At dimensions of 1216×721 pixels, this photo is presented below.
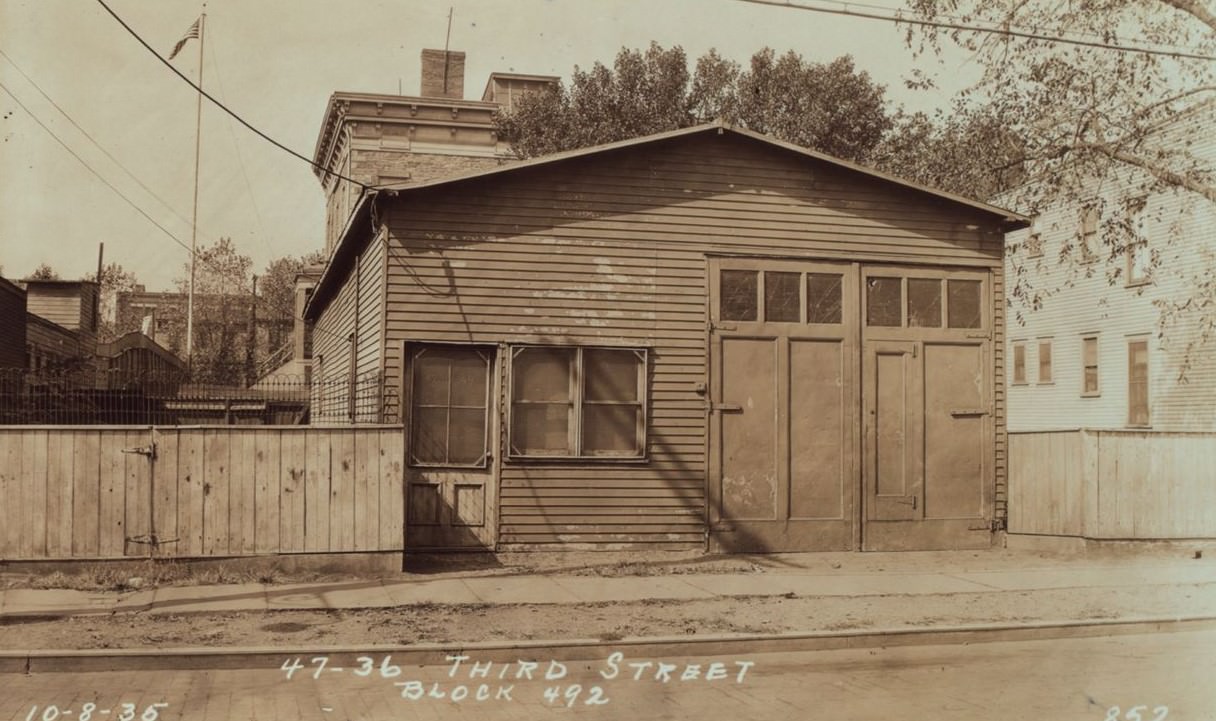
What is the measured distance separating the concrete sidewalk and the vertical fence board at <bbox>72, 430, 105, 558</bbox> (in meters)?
0.75

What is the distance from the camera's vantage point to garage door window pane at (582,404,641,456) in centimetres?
1417

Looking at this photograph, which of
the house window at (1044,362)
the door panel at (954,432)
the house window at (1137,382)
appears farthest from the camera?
the house window at (1044,362)

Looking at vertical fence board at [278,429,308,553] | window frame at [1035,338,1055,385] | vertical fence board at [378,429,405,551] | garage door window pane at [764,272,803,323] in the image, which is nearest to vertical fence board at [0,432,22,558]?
vertical fence board at [278,429,308,553]

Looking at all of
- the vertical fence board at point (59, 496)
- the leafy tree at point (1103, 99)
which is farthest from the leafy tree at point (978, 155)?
the vertical fence board at point (59, 496)

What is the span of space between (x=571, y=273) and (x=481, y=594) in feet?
15.4

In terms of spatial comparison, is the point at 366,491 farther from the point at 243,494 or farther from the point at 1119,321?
the point at 1119,321

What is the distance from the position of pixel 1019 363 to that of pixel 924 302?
930 inches

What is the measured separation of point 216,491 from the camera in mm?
11992

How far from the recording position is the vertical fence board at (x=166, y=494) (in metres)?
11.9

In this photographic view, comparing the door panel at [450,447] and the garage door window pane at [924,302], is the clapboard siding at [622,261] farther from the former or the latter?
the garage door window pane at [924,302]

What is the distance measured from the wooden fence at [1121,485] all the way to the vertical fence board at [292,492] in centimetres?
973

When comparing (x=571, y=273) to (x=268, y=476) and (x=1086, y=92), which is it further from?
(x=1086, y=92)

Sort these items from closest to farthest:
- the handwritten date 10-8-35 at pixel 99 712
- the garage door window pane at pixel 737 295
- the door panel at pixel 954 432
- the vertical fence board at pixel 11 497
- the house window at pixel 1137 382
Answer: the handwritten date 10-8-35 at pixel 99 712 < the vertical fence board at pixel 11 497 < the garage door window pane at pixel 737 295 < the door panel at pixel 954 432 < the house window at pixel 1137 382

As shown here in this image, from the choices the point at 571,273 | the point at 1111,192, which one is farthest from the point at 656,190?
the point at 1111,192
